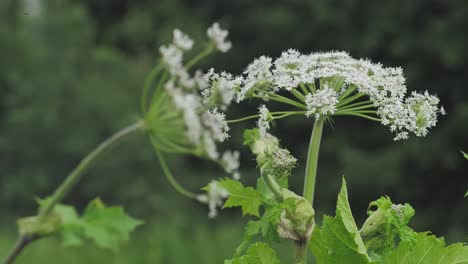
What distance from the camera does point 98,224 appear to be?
1321 mm

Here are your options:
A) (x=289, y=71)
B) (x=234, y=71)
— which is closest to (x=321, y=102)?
(x=289, y=71)

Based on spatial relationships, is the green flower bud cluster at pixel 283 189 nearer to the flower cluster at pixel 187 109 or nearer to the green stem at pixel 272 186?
the green stem at pixel 272 186

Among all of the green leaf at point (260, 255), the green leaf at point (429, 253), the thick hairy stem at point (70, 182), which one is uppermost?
the green leaf at point (429, 253)

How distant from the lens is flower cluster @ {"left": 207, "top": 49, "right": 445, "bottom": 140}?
1.39 meters

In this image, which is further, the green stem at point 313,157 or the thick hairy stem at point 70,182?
the green stem at point 313,157

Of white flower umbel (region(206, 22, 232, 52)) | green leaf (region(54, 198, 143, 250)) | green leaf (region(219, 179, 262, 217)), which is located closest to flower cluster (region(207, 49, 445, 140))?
green leaf (region(219, 179, 262, 217))

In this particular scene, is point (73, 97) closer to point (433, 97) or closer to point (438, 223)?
point (438, 223)

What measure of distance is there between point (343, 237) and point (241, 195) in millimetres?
230

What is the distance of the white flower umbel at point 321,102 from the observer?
1.34 meters

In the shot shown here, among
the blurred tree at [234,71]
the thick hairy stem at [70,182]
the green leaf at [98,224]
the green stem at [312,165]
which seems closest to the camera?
the thick hairy stem at [70,182]

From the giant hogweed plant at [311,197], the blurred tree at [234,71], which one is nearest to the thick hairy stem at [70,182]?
the giant hogweed plant at [311,197]

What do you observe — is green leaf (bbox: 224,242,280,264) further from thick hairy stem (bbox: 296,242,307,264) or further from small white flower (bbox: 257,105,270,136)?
small white flower (bbox: 257,105,270,136)

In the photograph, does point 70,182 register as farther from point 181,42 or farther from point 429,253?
point 429,253

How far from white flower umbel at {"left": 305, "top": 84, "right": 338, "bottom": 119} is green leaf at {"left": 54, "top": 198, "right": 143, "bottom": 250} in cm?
36
